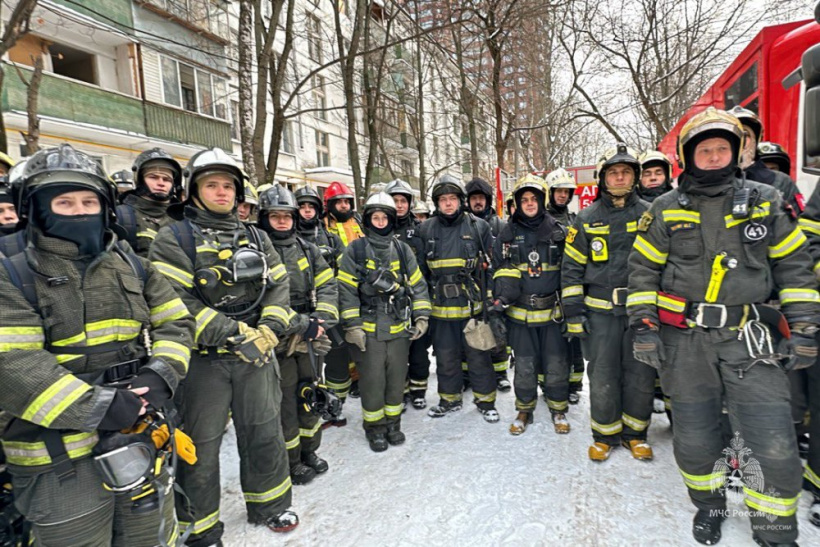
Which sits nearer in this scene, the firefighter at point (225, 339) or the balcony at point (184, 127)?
the firefighter at point (225, 339)

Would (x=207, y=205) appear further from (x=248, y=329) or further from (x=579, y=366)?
(x=579, y=366)

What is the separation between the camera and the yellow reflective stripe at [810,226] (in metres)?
2.69

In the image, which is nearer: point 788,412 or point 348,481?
point 788,412

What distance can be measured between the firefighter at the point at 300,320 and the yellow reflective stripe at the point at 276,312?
35 centimetres

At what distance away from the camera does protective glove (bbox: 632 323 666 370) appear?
9.00 feet

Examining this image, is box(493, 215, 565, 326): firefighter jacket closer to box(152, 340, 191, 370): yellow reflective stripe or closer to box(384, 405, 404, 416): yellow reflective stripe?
box(384, 405, 404, 416): yellow reflective stripe

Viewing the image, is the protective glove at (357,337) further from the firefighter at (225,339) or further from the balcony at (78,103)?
the balcony at (78,103)

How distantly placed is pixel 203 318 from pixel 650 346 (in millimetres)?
2737

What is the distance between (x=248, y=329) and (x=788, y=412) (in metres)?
3.15

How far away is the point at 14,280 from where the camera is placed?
1.81 meters

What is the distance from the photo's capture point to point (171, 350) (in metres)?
2.18

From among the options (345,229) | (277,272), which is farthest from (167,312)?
(345,229)

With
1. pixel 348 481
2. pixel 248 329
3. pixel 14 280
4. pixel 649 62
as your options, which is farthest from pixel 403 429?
pixel 649 62

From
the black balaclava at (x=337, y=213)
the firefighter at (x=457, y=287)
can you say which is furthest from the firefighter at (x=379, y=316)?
the black balaclava at (x=337, y=213)
